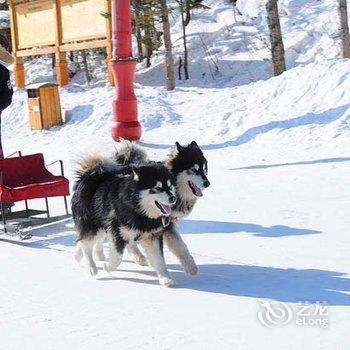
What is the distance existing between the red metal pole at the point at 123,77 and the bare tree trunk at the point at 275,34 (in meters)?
3.46

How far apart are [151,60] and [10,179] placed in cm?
1590

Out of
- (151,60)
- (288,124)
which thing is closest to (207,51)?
(151,60)

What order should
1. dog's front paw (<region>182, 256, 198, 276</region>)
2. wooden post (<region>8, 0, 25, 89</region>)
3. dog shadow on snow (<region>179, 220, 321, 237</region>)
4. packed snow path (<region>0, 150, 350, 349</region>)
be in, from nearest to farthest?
packed snow path (<region>0, 150, 350, 349</region>), dog's front paw (<region>182, 256, 198, 276</region>), dog shadow on snow (<region>179, 220, 321, 237</region>), wooden post (<region>8, 0, 25, 89</region>)

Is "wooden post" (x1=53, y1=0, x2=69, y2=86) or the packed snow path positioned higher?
"wooden post" (x1=53, y1=0, x2=69, y2=86)

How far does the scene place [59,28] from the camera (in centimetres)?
1736

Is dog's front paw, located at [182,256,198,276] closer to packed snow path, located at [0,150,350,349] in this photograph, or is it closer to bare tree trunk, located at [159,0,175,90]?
packed snow path, located at [0,150,350,349]

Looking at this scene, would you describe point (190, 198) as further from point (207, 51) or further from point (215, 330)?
point (207, 51)

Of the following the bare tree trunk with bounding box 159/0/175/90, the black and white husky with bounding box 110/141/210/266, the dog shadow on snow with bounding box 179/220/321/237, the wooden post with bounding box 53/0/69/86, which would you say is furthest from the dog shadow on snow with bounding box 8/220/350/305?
the wooden post with bounding box 53/0/69/86

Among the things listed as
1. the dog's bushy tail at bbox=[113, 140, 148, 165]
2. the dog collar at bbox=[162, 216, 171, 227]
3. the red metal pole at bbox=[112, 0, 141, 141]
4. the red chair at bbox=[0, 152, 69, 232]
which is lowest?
the dog collar at bbox=[162, 216, 171, 227]

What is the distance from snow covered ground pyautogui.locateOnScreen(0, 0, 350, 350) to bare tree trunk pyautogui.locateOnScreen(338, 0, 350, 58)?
265cm

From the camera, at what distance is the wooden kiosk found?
1584 cm

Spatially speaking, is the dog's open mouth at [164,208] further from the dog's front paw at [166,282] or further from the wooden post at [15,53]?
the wooden post at [15,53]

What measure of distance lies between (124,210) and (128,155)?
33.5 inches

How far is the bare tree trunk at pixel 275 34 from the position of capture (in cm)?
1307
